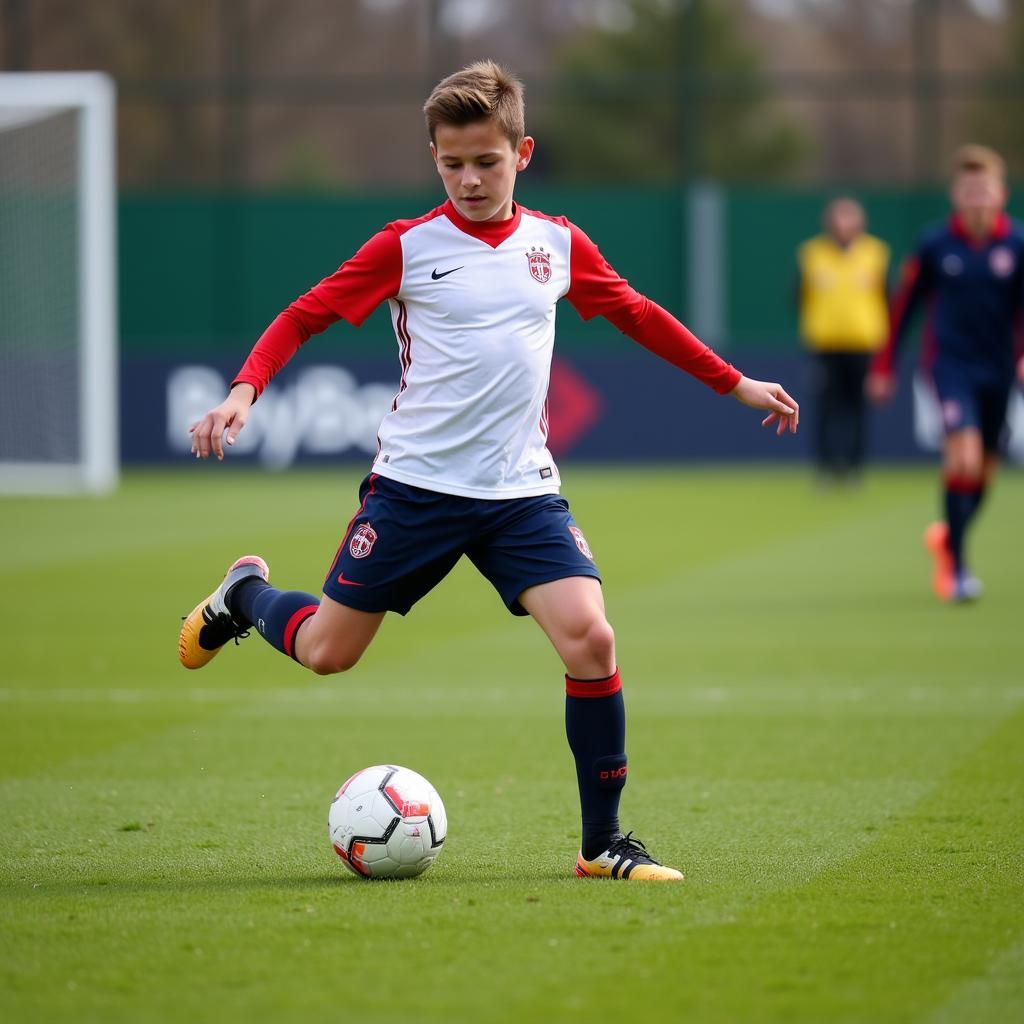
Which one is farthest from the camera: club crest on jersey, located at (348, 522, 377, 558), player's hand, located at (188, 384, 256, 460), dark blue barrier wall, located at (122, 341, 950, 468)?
dark blue barrier wall, located at (122, 341, 950, 468)

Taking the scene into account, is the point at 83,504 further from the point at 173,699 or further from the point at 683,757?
the point at 683,757

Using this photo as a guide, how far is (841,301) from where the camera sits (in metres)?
19.5

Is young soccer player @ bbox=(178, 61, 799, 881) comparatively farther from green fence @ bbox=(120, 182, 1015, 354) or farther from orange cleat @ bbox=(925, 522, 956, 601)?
green fence @ bbox=(120, 182, 1015, 354)

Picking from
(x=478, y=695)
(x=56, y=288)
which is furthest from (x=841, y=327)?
(x=478, y=695)

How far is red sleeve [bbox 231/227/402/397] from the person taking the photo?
5023mm

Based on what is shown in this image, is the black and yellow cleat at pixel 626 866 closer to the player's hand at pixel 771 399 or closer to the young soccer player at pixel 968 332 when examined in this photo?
the player's hand at pixel 771 399

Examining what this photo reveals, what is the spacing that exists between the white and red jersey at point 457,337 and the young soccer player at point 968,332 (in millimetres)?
5934

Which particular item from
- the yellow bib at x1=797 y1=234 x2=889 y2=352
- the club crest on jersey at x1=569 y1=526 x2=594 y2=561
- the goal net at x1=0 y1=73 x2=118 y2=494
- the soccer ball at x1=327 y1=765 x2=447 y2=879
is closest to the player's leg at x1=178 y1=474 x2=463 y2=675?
the club crest on jersey at x1=569 y1=526 x2=594 y2=561

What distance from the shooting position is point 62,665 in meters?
9.02

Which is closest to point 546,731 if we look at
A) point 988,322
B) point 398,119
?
point 988,322

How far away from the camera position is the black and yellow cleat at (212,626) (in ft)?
18.8

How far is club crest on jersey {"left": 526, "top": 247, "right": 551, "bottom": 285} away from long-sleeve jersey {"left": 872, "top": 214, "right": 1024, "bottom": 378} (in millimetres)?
6038

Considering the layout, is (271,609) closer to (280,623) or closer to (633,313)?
(280,623)

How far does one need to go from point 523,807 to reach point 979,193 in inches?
222
